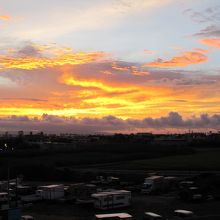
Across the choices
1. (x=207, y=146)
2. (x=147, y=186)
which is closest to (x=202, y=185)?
(x=147, y=186)

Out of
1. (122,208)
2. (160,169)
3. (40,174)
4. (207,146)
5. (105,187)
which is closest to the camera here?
(122,208)

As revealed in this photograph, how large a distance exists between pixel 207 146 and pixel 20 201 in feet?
298

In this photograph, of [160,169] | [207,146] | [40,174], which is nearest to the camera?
[40,174]

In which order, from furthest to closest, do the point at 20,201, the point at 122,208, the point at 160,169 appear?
1. the point at 160,169
2. the point at 20,201
3. the point at 122,208

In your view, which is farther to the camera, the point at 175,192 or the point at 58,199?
the point at 175,192

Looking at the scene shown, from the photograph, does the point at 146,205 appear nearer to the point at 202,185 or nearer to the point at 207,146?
the point at 202,185

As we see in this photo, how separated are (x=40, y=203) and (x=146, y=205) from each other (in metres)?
10.1

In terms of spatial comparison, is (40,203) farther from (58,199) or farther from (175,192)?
(175,192)

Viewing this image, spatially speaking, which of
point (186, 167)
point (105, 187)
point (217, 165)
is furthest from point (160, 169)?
point (105, 187)

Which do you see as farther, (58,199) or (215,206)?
(58,199)

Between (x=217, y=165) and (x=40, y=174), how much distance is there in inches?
1126

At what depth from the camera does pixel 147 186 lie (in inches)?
1665

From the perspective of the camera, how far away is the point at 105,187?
46.5 m

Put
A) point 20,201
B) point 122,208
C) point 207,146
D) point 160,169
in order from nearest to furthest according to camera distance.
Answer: point 122,208, point 20,201, point 160,169, point 207,146
